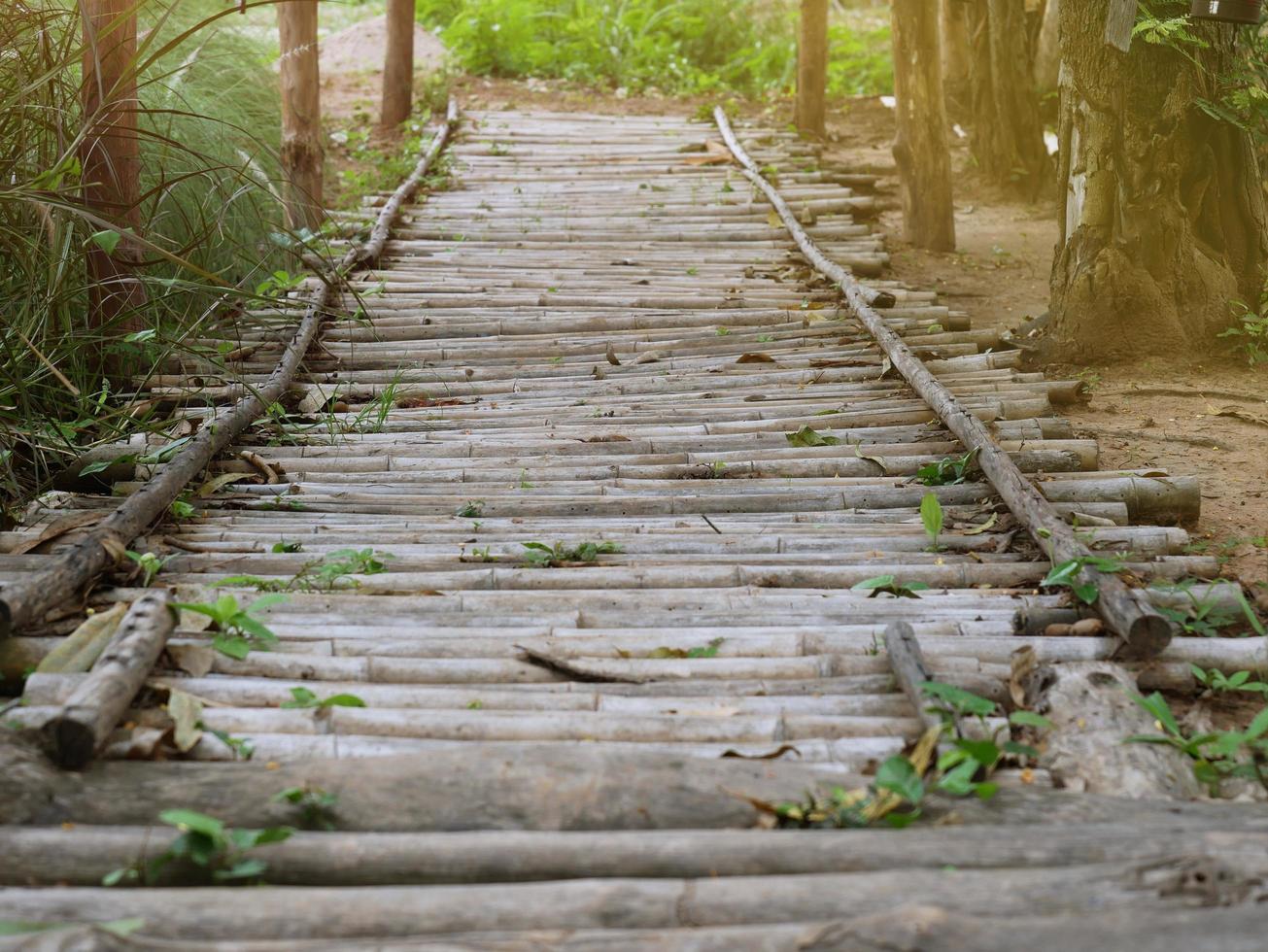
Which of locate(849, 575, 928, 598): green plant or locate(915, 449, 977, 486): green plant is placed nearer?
locate(849, 575, 928, 598): green plant

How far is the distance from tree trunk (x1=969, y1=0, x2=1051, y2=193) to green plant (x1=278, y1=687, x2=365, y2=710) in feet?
24.5

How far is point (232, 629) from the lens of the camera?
2.32 meters

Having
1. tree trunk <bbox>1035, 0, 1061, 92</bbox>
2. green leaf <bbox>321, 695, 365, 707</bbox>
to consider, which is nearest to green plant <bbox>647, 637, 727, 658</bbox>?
green leaf <bbox>321, 695, 365, 707</bbox>

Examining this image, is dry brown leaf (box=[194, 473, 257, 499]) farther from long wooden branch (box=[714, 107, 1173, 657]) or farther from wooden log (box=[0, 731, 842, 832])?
long wooden branch (box=[714, 107, 1173, 657])

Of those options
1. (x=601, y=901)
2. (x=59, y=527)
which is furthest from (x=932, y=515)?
(x=59, y=527)

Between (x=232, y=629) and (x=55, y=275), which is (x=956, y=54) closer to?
(x=55, y=275)

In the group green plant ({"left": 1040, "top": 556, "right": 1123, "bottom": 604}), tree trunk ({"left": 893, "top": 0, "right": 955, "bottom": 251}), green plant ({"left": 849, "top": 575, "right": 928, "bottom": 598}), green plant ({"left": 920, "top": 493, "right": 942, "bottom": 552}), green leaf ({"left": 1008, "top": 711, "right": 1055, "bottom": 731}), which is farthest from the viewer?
tree trunk ({"left": 893, "top": 0, "right": 955, "bottom": 251})

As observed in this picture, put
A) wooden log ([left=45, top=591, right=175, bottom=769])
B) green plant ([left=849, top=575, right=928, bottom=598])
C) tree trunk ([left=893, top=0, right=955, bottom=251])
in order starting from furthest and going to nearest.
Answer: tree trunk ([left=893, top=0, right=955, bottom=251]), green plant ([left=849, top=575, right=928, bottom=598]), wooden log ([left=45, top=591, right=175, bottom=769])

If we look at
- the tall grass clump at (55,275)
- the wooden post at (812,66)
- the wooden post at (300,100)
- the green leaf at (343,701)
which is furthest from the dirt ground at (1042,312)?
the wooden post at (300,100)

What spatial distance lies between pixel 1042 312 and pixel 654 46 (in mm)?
6621

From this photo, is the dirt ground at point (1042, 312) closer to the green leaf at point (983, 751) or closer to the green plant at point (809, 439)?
the green plant at point (809, 439)

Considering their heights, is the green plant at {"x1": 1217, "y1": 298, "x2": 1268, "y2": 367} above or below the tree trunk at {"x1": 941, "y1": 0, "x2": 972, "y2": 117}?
below

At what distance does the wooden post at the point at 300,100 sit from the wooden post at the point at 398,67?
221cm

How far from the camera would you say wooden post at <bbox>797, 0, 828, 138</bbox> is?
28.3 feet
